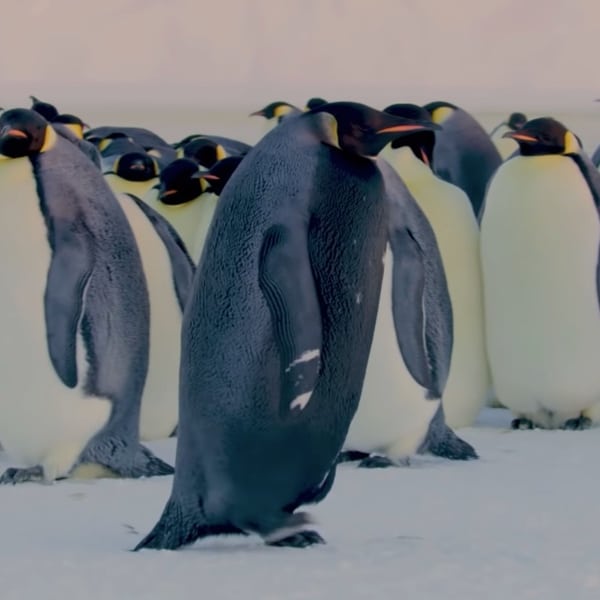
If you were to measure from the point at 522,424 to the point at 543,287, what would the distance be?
0.43 meters

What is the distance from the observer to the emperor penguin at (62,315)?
4.26 meters

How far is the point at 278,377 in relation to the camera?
317 centimetres

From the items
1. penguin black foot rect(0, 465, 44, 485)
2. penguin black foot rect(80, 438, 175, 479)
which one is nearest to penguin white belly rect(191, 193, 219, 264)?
penguin black foot rect(80, 438, 175, 479)

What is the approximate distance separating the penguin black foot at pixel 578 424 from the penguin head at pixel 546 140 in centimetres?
79

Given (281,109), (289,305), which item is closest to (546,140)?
(289,305)

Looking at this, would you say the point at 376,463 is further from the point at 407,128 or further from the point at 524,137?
the point at 407,128

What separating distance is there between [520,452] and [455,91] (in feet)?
138

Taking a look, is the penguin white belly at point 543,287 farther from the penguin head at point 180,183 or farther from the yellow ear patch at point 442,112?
the yellow ear patch at point 442,112

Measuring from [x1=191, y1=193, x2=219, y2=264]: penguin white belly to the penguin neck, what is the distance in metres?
0.72

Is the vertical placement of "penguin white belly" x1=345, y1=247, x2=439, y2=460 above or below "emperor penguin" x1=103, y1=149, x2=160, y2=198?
below

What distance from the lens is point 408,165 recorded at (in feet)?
17.3

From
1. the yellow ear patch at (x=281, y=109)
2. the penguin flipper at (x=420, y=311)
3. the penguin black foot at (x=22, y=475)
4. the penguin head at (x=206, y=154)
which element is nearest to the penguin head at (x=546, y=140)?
the penguin flipper at (x=420, y=311)

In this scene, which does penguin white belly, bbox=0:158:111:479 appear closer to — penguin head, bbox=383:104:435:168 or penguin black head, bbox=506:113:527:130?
penguin head, bbox=383:104:435:168

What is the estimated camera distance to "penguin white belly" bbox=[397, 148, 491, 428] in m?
5.29
